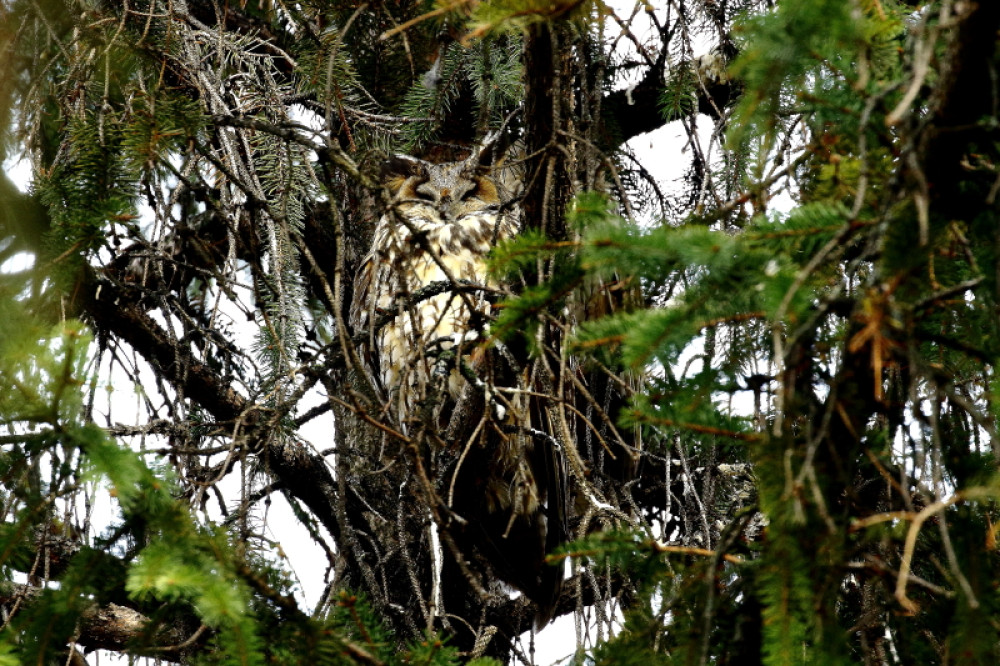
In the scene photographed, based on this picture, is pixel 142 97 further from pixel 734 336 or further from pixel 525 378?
pixel 734 336

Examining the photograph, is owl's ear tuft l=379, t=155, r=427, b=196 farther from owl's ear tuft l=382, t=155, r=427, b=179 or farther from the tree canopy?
the tree canopy

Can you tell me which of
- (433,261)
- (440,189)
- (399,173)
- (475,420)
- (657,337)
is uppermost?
(399,173)

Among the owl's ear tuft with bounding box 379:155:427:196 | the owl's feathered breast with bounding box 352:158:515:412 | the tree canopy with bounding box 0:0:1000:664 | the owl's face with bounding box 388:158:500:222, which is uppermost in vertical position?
the owl's ear tuft with bounding box 379:155:427:196

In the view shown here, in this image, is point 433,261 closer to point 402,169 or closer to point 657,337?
point 402,169

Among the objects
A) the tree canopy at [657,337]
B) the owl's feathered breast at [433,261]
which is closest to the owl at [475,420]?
the owl's feathered breast at [433,261]

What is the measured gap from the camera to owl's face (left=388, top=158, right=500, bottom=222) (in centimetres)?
319

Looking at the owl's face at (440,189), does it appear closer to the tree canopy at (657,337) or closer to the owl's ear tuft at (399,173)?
the owl's ear tuft at (399,173)

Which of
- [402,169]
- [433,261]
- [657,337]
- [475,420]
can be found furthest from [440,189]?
[657,337]

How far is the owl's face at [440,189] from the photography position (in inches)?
125

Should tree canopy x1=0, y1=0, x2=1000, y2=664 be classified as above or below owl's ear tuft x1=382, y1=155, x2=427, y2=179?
below

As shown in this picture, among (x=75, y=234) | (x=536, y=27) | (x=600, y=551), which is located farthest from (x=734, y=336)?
(x=75, y=234)

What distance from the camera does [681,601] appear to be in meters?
1.16

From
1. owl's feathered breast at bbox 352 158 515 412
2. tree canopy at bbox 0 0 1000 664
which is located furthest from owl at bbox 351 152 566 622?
tree canopy at bbox 0 0 1000 664

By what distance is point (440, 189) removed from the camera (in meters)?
A: 3.21
